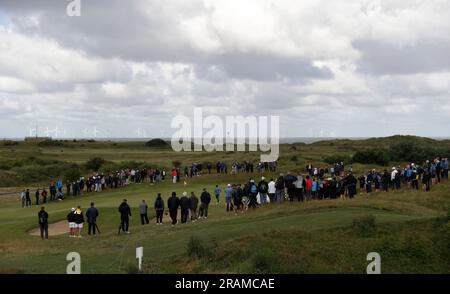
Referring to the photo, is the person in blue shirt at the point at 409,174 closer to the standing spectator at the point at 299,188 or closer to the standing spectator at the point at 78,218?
the standing spectator at the point at 299,188

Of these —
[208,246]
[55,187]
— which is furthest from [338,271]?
[55,187]

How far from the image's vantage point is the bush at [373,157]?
6575 centimetres

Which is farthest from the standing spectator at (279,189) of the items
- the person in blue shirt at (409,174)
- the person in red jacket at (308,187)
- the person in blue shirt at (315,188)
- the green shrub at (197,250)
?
the green shrub at (197,250)

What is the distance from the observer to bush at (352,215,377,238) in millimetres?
20256

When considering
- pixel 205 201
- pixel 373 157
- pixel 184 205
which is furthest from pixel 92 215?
pixel 373 157

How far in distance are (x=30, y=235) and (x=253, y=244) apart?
54.1ft

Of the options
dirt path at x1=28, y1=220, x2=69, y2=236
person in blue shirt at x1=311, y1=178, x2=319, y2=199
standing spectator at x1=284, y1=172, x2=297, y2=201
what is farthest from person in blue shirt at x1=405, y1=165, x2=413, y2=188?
dirt path at x1=28, y1=220, x2=69, y2=236

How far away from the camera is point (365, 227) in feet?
67.5

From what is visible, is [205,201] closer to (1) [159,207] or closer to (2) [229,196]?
(2) [229,196]

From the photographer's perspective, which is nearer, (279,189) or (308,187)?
(279,189)

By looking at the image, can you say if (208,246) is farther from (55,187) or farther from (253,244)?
(55,187)

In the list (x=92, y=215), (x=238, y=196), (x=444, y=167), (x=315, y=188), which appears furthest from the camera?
(x=444, y=167)

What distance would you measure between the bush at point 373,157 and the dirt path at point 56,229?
41.7 m

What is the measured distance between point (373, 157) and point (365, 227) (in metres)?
47.4
